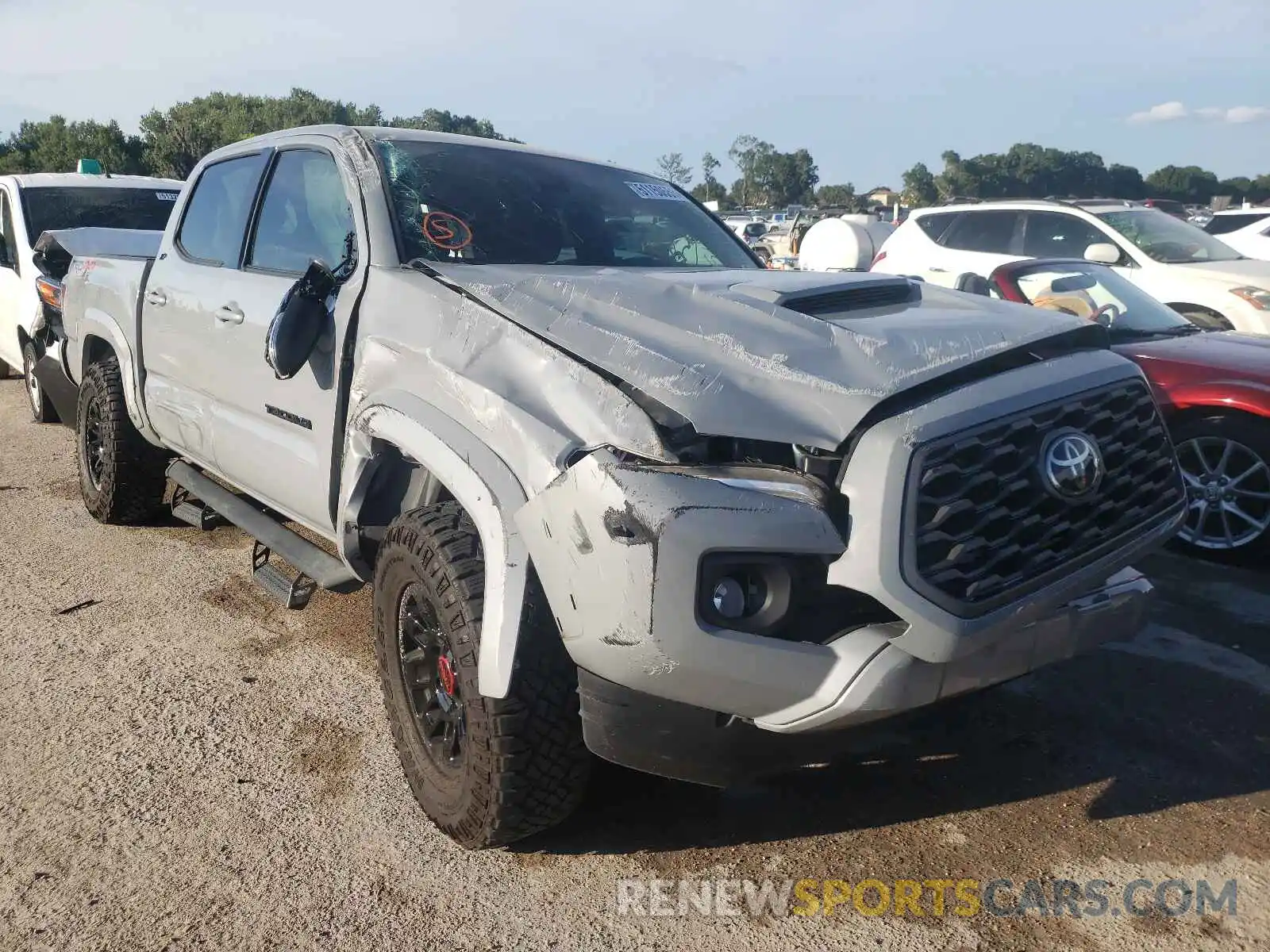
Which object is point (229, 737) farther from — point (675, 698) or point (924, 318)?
point (924, 318)

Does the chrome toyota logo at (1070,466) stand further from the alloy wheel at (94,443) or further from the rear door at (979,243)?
the rear door at (979,243)

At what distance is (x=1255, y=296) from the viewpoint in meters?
7.51

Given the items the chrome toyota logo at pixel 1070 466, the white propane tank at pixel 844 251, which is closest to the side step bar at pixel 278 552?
the chrome toyota logo at pixel 1070 466

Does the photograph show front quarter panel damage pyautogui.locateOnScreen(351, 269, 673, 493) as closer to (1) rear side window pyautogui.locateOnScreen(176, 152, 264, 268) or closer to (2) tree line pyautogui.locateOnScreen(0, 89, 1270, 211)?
(1) rear side window pyautogui.locateOnScreen(176, 152, 264, 268)

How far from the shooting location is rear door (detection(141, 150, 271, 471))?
4.07m

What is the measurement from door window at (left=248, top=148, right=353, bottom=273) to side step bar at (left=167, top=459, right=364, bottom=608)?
0.96m

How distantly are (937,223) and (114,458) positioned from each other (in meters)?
Result: 7.18

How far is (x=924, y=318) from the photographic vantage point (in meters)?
2.75

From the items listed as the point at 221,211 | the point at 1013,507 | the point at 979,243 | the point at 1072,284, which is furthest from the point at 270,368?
the point at 979,243

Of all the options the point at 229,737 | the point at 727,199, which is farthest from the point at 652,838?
the point at 727,199

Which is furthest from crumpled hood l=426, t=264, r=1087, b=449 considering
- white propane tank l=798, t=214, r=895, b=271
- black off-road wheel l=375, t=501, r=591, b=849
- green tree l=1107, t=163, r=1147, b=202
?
green tree l=1107, t=163, r=1147, b=202

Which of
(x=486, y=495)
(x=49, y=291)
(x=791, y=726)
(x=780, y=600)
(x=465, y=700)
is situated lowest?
(x=465, y=700)

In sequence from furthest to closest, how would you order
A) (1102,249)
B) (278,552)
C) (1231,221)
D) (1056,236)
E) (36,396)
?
(1231,221)
(1056,236)
(1102,249)
(36,396)
(278,552)

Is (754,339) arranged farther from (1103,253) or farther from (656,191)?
(1103,253)
